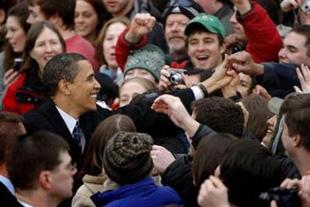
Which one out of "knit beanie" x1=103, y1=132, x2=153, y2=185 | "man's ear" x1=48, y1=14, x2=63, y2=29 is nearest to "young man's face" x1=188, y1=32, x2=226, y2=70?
"man's ear" x1=48, y1=14, x2=63, y2=29

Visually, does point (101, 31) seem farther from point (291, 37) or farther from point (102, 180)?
point (102, 180)

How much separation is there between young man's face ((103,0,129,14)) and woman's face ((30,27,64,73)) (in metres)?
1.55

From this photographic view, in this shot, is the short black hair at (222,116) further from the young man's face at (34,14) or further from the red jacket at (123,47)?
the young man's face at (34,14)

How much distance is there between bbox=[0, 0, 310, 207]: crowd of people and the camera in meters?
7.16

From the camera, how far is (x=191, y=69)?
1045cm

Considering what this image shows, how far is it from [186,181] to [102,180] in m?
0.69

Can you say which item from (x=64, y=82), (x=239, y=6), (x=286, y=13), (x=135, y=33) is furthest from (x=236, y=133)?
(x=286, y=13)

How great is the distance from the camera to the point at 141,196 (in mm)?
7344

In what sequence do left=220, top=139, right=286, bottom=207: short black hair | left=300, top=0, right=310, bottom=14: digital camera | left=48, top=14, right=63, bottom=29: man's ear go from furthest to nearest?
left=48, top=14, right=63, bottom=29: man's ear
left=300, top=0, right=310, bottom=14: digital camera
left=220, top=139, right=286, bottom=207: short black hair

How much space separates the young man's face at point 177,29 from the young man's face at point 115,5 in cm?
126

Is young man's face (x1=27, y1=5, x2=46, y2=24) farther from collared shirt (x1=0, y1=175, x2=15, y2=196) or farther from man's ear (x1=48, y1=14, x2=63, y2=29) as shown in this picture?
collared shirt (x1=0, y1=175, x2=15, y2=196)

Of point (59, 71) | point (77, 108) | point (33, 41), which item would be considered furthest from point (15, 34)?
point (77, 108)

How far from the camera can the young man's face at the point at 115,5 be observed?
12547 millimetres

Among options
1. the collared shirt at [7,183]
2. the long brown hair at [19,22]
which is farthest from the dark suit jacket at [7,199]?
the long brown hair at [19,22]
